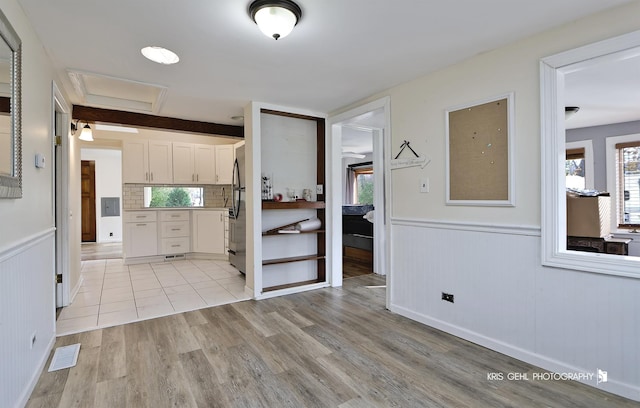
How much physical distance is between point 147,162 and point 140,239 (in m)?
1.41

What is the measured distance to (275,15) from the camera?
1737 millimetres

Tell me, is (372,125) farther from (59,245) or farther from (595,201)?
(59,245)

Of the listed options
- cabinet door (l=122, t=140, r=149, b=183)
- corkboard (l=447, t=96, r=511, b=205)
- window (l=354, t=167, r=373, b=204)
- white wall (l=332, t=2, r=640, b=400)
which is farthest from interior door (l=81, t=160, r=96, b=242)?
corkboard (l=447, t=96, r=511, b=205)

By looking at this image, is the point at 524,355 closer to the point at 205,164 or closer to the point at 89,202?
the point at 205,164

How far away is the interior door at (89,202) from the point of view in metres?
7.84

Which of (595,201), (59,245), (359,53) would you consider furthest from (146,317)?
(595,201)

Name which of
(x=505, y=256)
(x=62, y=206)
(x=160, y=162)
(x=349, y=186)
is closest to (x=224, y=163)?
(x=160, y=162)

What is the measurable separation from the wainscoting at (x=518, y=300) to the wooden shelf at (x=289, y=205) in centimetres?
121

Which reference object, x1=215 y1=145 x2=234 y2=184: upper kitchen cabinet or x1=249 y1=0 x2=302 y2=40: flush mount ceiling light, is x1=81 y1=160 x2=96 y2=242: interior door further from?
x1=249 y1=0 x2=302 y2=40: flush mount ceiling light

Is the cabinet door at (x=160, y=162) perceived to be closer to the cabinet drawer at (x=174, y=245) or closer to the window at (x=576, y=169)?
the cabinet drawer at (x=174, y=245)

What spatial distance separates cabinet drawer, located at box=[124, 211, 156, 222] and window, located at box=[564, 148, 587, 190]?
6730mm

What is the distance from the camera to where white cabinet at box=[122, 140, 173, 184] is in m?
5.54

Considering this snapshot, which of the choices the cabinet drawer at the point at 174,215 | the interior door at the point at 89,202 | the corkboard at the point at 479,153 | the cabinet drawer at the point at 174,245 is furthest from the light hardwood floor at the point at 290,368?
the interior door at the point at 89,202

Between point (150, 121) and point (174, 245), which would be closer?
point (150, 121)
